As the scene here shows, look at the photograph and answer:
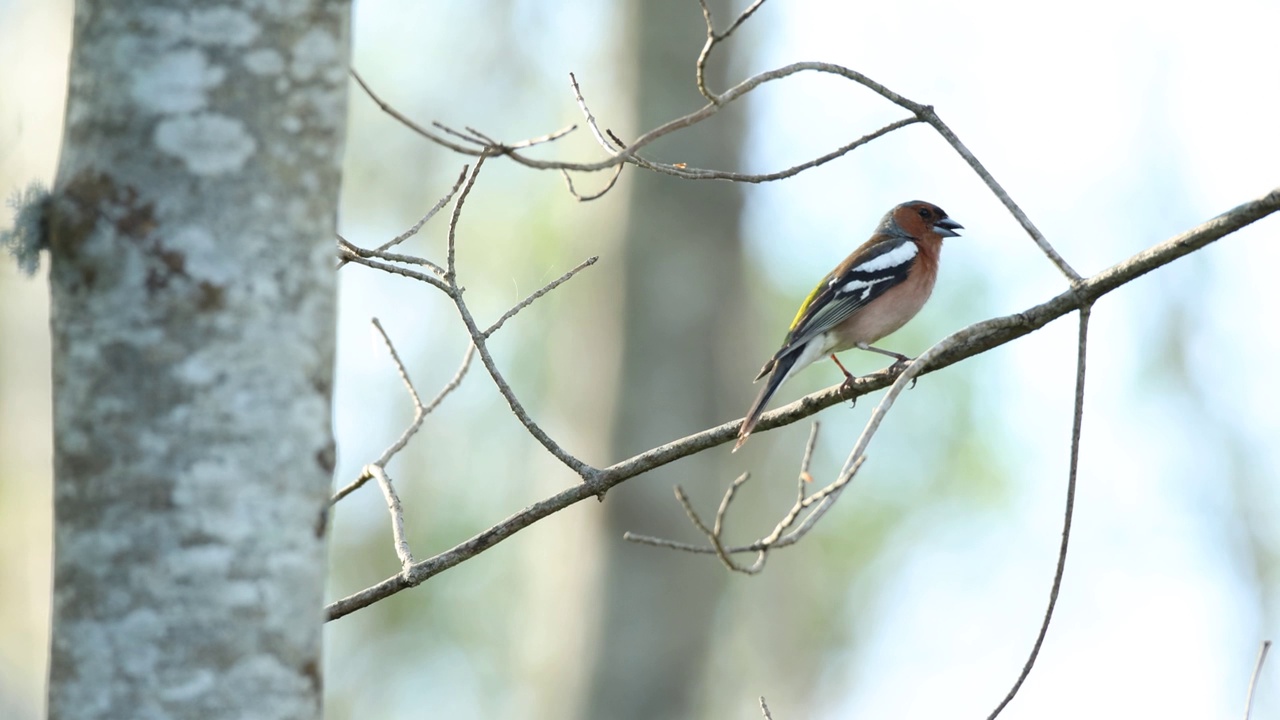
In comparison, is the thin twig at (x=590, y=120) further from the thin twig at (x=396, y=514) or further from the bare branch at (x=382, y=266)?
the thin twig at (x=396, y=514)

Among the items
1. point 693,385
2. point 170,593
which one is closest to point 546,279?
point 170,593

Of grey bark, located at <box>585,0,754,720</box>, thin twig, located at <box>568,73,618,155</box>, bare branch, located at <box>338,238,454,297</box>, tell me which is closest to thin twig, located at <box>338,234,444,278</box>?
bare branch, located at <box>338,238,454,297</box>

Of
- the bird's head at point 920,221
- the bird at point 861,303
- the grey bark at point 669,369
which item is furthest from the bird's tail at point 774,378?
the grey bark at point 669,369

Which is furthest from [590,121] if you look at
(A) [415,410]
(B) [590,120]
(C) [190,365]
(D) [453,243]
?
(C) [190,365]

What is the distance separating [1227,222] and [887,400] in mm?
1024

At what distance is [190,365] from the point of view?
1.86 meters

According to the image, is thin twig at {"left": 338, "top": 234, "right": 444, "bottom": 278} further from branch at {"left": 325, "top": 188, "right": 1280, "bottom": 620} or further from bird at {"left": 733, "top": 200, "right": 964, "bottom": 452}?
bird at {"left": 733, "top": 200, "right": 964, "bottom": 452}

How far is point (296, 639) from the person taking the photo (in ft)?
6.29

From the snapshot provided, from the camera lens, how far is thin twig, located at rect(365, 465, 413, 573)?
342 cm

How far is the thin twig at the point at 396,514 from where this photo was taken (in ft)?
11.2

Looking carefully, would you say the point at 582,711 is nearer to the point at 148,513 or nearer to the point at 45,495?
the point at 148,513

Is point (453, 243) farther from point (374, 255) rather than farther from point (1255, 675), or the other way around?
point (1255, 675)

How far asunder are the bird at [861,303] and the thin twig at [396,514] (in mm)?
3003

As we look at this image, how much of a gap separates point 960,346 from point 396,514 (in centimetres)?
181
